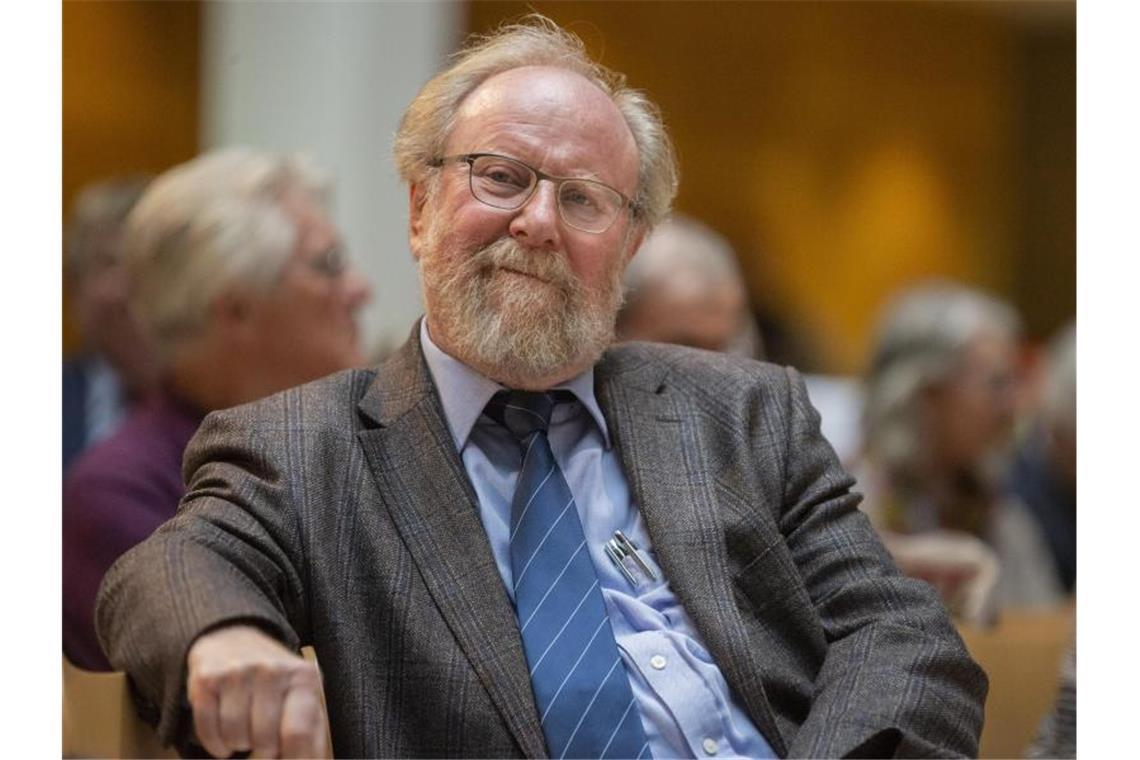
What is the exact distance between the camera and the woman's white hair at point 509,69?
6.82ft

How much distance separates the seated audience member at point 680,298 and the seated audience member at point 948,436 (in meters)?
0.63

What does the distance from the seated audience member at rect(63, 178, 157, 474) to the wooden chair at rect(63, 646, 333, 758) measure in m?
2.14

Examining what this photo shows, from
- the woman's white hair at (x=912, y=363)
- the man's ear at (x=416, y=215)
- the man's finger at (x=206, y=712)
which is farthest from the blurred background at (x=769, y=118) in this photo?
Answer: the man's finger at (x=206, y=712)

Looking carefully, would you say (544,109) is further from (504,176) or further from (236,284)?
(236,284)

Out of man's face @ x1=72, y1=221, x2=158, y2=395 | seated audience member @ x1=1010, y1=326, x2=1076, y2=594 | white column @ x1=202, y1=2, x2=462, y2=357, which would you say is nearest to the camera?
man's face @ x1=72, y1=221, x2=158, y2=395

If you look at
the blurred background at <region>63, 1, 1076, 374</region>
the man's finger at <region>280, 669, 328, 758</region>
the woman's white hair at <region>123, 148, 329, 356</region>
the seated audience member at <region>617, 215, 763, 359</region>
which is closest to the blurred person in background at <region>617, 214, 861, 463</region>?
the seated audience member at <region>617, 215, 763, 359</region>

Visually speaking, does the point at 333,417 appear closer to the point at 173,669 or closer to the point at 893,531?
the point at 173,669

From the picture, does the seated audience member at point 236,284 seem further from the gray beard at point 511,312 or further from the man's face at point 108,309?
the man's face at point 108,309

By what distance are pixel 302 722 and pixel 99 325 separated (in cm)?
305

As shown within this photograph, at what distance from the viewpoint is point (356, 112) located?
5.08m

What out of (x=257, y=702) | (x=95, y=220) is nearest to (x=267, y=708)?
(x=257, y=702)

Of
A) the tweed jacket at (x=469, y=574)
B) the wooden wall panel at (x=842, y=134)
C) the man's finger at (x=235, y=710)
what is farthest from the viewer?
the wooden wall panel at (x=842, y=134)

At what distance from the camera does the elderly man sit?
1.77m

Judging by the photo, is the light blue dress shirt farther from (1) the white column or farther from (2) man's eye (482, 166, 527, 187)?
(1) the white column
